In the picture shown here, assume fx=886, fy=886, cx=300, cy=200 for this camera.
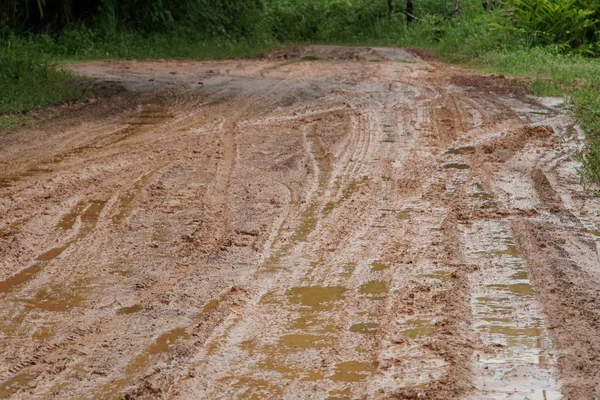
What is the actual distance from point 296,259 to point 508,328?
64.2 inches

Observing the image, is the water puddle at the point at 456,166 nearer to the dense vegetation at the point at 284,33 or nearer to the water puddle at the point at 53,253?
the water puddle at the point at 53,253

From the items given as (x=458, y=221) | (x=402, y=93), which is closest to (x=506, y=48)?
(x=402, y=93)

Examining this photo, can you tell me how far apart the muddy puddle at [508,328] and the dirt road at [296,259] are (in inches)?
0.6

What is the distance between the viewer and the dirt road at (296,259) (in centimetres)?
399

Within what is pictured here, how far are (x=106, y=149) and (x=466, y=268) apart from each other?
16.1ft

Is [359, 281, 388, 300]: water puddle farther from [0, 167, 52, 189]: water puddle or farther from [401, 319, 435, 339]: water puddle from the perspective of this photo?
[0, 167, 52, 189]: water puddle

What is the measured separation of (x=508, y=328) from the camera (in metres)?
4.49

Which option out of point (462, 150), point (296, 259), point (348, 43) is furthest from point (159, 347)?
point (348, 43)

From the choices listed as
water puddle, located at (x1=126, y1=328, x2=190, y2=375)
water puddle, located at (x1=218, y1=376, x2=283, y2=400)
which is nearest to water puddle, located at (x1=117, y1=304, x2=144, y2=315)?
water puddle, located at (x1=126, y1=328, x2=190, y2=375)

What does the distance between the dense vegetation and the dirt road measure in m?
3.25

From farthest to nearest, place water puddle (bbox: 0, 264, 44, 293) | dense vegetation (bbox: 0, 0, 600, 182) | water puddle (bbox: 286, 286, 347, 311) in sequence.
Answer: dense vegetation (bbox: 0, 0, 600, 182), water puddle (bbox: 0, 264, 44, 293), water puddle (bbox: 286, 286, 347, 311)

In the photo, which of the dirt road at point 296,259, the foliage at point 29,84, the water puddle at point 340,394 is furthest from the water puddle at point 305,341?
the foliage at point 29,84

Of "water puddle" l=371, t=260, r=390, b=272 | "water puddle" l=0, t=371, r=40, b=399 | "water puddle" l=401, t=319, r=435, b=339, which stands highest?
"water puddle" l=0, t=371, r=40, b=399

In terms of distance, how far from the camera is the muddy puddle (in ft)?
12.6
